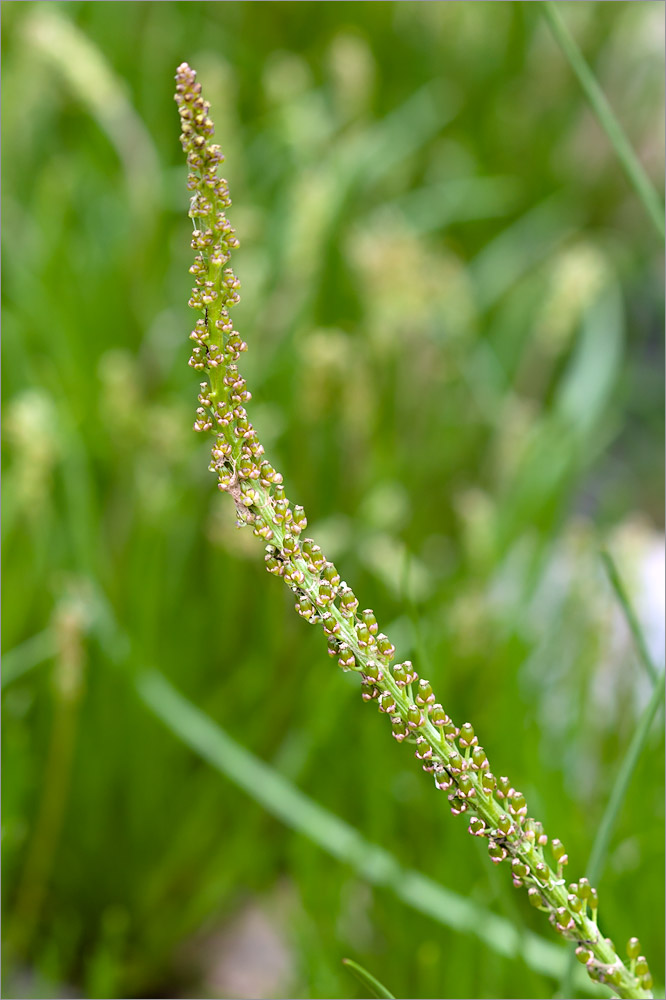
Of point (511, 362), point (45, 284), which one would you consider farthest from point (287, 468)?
point (511, 362)

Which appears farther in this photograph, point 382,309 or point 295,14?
point 295,14

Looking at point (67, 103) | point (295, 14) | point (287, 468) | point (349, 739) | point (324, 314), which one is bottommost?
point (349, 739)

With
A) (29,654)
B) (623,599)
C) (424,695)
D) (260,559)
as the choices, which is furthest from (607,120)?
(29,654)

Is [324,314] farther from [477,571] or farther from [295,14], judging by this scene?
[295,14]

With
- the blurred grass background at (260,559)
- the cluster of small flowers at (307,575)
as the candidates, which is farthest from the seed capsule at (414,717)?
the blurred grass background at (260,559)

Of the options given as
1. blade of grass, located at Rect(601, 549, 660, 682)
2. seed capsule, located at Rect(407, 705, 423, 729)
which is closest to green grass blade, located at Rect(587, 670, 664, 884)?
blade of grass, located at Rect(601, 549, 660, 682)

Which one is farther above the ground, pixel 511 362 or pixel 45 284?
pixel 45 284

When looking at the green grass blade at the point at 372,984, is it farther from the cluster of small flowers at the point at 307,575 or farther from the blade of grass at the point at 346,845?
the blade of grass at the point at 346,845
